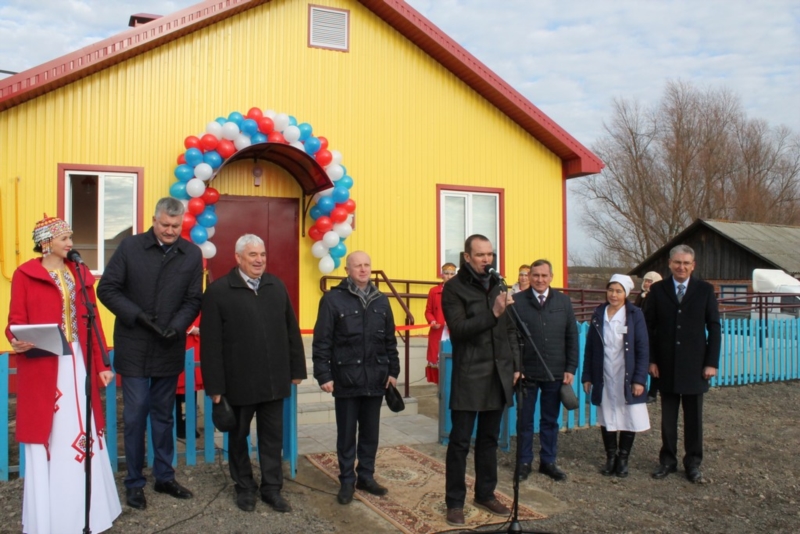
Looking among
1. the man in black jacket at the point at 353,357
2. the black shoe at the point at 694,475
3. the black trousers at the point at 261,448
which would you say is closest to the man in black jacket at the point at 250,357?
the black trousers at the point at 261,448

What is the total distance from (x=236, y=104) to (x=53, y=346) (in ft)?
22.3

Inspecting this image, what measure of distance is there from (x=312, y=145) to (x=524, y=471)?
19.1 feet

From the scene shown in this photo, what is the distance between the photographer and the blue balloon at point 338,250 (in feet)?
34.3

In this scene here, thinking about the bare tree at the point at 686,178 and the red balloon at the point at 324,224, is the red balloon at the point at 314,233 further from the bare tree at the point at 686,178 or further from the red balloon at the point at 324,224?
the bare tree at the point at 686,178

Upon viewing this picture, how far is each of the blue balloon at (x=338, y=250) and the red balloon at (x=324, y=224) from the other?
27 cm

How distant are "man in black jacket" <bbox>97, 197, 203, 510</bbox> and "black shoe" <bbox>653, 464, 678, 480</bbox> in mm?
3896

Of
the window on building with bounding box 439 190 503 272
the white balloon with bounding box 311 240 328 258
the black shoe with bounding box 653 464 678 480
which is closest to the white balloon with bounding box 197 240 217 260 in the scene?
the white balloon with bounding box 311 240 328 258

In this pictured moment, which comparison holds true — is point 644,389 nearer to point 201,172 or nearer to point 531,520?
point 531,520

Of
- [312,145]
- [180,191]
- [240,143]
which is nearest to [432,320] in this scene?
[312,145]

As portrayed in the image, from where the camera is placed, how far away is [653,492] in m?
5.55

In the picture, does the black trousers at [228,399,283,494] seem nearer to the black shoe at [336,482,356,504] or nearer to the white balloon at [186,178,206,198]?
the black shoe at [336,482,356,504]

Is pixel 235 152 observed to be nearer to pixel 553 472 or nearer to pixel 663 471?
pixel 553 472

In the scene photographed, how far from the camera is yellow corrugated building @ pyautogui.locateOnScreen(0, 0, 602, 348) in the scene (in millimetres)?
9297

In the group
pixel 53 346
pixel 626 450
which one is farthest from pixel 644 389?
pixel 53 346
